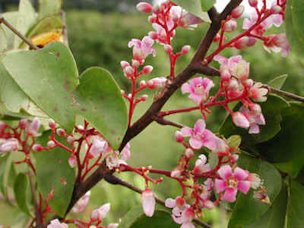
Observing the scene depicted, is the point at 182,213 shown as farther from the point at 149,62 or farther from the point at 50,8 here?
the point at 149,62

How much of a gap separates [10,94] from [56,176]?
145 millimetres

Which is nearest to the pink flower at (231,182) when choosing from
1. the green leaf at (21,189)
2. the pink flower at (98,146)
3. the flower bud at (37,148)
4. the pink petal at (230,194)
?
the pink petal at (230,194)

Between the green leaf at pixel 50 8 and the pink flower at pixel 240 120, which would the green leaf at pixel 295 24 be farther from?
the green leaf at pixel 50 8

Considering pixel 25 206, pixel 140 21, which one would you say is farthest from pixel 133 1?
pixel 25 206

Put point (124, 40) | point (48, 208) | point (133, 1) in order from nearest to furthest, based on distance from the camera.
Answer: point (48, 208), point (124, 40), point (133, 1)

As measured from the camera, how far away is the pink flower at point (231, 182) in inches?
20.3

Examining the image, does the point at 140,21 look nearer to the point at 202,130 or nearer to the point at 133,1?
the point at 133,1

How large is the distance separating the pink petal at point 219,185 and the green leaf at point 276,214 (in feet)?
0.23

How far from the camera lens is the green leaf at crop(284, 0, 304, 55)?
1.59ft

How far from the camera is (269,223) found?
578mm

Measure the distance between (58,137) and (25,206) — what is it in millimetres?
A: 163

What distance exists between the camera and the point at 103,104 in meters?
0.51

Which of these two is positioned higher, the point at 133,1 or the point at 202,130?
the point at 202,130

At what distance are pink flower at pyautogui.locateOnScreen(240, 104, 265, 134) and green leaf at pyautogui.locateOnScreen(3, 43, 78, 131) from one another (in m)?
0.15
